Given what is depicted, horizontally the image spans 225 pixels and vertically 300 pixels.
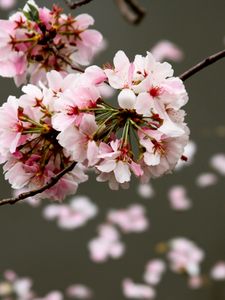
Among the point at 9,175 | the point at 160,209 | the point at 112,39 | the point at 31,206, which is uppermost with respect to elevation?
the point at 9,175

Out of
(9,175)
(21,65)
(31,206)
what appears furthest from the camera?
(31,206)

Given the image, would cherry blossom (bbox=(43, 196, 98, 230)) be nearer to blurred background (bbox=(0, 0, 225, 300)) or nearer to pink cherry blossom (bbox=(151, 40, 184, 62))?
blurred background (bbox=(0, 0, 225, 300))

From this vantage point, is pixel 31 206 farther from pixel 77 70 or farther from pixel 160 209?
pixel 77 70

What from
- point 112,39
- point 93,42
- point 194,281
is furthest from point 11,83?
point 93,42

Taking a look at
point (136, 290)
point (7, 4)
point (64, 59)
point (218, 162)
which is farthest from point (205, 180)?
point (64, 59)

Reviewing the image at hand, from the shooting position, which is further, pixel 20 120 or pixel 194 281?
pixel 194 281

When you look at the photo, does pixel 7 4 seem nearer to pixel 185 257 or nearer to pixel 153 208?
pixel 153 208

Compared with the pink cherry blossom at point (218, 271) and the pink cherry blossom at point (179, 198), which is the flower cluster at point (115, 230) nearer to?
the pink cherry blossom at point (179, 198)

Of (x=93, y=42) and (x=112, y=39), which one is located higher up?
(x=93, y=42)

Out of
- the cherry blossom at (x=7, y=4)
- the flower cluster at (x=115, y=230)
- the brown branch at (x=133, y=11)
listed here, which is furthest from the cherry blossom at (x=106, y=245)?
the brown branch at (x=133, y=11)
